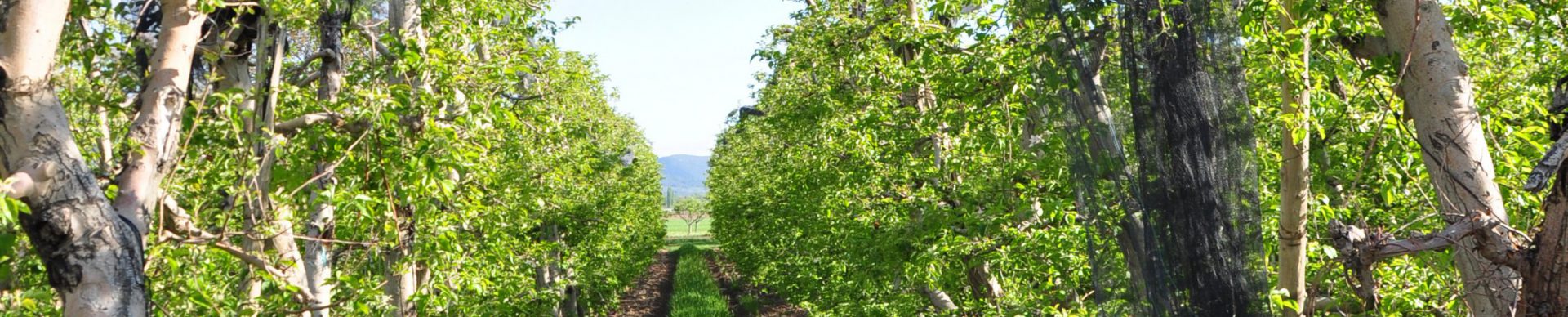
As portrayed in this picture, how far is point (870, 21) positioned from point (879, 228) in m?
2.00

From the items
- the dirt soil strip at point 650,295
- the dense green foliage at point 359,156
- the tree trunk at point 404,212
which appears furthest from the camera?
the dirt soil strip at point 650,295

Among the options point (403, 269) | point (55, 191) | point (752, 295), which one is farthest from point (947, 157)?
point (752, 295)

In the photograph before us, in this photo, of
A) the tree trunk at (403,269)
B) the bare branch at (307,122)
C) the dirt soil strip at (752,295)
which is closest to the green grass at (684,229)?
the dirt soil strip at (752,295)

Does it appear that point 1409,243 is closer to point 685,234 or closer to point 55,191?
point 55,191

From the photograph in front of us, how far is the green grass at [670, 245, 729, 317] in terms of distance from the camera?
2152 cm

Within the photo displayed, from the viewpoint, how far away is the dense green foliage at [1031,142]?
3.93 meters

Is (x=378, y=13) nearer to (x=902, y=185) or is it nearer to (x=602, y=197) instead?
(x=902, y=185)

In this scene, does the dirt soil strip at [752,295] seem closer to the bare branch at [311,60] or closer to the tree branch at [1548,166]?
the bare branch at [311,60]

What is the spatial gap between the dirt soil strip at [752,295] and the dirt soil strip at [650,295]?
1753 mm

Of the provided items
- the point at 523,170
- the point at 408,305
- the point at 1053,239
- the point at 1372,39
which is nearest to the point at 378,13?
the point at 523,170

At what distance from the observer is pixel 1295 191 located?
401 cm

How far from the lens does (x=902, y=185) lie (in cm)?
1020

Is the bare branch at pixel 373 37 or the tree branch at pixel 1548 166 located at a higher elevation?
the bare branch at pixel 373 37

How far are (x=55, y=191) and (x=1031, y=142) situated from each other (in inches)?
242
